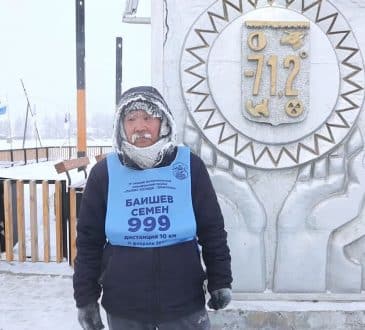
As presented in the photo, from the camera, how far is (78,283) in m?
2.21

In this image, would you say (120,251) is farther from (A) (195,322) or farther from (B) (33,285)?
(B) (33,285)

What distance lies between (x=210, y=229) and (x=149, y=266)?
1.06 feet

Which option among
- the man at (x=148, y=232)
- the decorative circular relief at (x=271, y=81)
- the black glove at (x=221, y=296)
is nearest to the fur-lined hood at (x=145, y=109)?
the man at (x=148, y=232)

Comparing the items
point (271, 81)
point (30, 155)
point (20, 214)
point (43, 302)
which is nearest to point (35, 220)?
point (20, 214)

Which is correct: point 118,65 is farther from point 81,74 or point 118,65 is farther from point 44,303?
point 44,303

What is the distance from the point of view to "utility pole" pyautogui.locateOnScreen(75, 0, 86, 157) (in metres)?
9.46

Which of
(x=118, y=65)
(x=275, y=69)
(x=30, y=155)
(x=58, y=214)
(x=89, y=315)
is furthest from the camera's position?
(x=30, y=155)

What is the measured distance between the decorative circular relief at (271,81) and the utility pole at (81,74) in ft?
21.1

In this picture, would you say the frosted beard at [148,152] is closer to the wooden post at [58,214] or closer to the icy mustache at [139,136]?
the icy mustache at [139,136]

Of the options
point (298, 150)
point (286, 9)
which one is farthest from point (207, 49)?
point (298, 150)

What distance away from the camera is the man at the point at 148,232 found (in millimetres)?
2143

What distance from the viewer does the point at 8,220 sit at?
17.3 ft

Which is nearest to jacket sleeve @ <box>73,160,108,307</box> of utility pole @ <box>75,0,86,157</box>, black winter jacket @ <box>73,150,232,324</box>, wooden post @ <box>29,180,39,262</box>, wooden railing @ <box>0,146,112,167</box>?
black winter jacket @ <box>73,150,232,324</box>

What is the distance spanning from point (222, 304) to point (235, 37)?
6.74 feet
